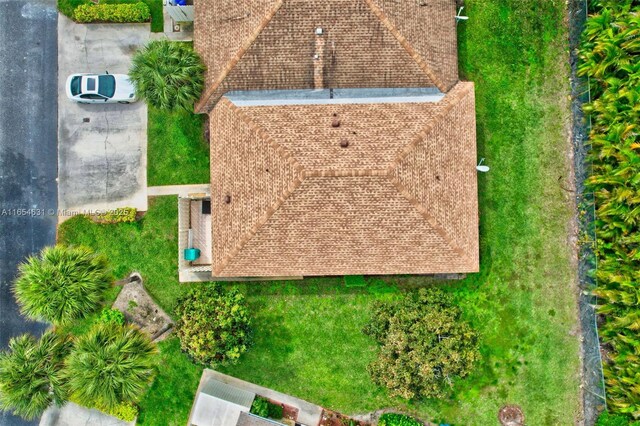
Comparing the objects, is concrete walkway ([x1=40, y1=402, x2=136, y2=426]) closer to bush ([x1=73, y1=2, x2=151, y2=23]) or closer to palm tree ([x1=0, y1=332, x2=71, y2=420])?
palm tree ([x1=0, y1=332, x2=71, y2=420])

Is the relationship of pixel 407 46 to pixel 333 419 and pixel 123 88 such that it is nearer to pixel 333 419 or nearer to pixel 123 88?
pixel 123 88

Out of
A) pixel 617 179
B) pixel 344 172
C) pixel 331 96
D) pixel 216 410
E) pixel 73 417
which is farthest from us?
pixel 73 417

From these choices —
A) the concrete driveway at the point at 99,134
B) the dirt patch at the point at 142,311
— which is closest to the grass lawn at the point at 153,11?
the concrete driveway at the point at 99,134

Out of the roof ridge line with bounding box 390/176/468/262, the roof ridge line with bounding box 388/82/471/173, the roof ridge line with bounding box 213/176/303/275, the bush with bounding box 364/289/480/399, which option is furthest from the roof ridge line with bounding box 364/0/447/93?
the bush with bounding box 364/289/480/399

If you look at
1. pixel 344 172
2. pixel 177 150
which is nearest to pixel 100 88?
pixel 177 150

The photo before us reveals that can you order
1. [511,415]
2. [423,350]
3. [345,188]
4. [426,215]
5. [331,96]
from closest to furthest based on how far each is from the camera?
[345,188]
[426,215]
[423,350]
[331,96]
[511,415]

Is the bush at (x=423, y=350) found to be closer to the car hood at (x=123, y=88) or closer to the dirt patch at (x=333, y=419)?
the dirt patch at (x=333, y=419)
